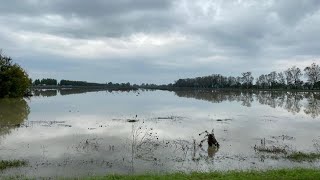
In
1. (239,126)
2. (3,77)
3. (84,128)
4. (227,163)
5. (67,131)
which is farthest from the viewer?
(3,77)

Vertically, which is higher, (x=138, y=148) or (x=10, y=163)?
(x=10, y=163)

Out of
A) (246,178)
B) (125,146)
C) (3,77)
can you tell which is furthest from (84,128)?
(3,77)

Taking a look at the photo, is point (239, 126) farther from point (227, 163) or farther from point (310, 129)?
point (227, 163)

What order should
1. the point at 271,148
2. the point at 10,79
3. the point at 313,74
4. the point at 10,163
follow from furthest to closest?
the point at 313,74 → the point at 10,79 → the point at 271,148 → the point at 10,163

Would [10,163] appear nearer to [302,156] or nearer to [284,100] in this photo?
[302,156]

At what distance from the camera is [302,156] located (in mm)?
19234

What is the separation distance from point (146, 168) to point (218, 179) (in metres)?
5.09

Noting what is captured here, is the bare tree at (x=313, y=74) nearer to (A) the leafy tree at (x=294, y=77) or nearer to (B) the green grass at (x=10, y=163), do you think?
(A) the leafy tree at (x=294, y=77)

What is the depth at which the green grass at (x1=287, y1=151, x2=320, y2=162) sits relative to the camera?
18663mm

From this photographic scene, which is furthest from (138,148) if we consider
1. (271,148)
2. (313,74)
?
(313,74)

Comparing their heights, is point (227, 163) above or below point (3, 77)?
below

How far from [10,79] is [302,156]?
63.7 m

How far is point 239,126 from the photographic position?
108ft

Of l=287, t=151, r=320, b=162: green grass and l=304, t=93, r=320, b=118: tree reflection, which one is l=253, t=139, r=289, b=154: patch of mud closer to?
l=287, t=151, r=320, b=162: green grass
